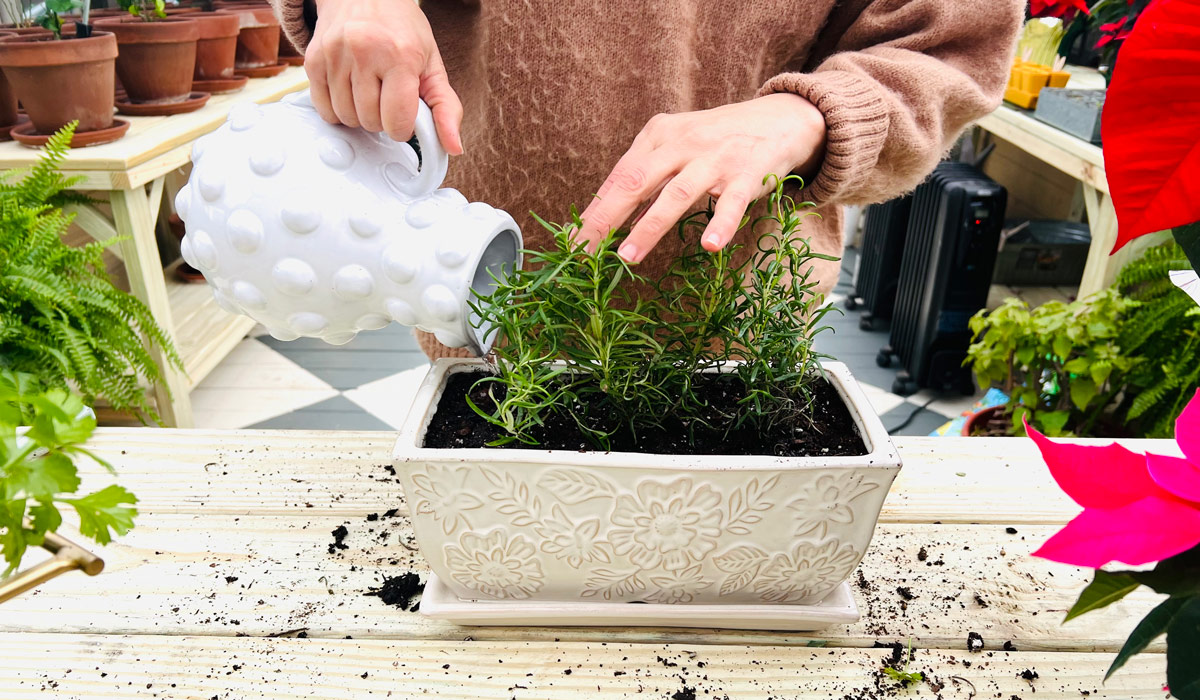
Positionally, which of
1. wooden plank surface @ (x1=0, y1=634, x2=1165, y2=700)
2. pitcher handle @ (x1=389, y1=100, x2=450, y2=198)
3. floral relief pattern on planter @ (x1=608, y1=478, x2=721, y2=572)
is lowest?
wooden plank surface @ (x1=0, y1=634, x2=1165, y2=700)

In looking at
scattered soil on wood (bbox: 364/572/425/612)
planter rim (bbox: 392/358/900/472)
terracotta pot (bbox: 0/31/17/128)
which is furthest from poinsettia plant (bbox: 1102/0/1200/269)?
terracotta pot (bbox: 0/31/17/128)

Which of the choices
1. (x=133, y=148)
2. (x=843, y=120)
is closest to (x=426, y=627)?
(x=843, y=120)

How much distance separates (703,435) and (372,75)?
30 centimetres

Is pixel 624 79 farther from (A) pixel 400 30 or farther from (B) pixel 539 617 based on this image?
(B) pixel 539 617

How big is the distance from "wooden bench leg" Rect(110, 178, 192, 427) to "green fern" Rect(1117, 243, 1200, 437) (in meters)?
1.79

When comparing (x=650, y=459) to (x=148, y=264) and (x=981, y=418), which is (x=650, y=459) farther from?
(x=148, y=264)

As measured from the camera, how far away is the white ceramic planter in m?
0.47

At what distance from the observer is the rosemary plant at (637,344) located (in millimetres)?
491

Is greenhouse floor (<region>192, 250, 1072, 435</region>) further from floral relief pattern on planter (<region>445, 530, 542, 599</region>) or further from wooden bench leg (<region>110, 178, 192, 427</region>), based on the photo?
floral relief pattern on planter (<region>445, 530, 542, 599</region>)

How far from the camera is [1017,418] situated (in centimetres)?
144

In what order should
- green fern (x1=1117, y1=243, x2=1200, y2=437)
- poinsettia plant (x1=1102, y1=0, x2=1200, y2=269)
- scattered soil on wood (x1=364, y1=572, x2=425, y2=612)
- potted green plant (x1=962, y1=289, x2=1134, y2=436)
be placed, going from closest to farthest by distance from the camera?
poinsettia plant (x1=1102, y1=0, x2=1200, y2=269)
scattered soil on wood (x1=364, y1=572, x2=425, y2=612)
green fern (x1=1117, y1=243, x2=1200, y2=437)
potted green plant (x1=962, y1=289, x2=1134, y2=436)

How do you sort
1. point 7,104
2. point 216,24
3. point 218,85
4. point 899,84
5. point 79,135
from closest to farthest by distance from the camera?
point 899,84, point 79,135, point 7,104, point 216,24, point 218,85

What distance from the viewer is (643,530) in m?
0.49

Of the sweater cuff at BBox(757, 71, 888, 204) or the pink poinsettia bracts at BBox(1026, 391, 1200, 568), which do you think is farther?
the sweater cuff at BBox(757, 71, 888, 204)
